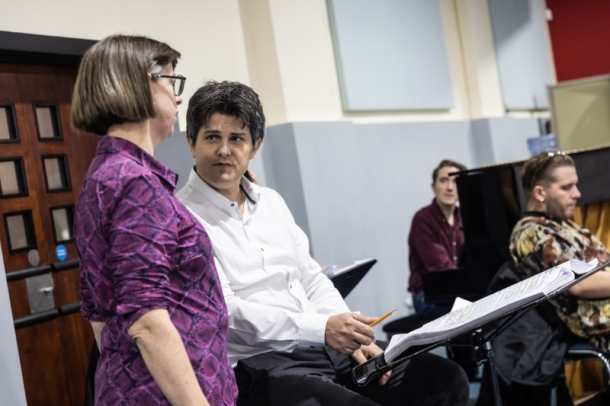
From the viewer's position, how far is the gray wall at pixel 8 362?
2.70 meters

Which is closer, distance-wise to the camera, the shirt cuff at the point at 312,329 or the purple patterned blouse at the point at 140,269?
the purple patterned blouse at the point at 140,269

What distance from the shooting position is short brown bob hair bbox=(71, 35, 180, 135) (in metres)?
1.53

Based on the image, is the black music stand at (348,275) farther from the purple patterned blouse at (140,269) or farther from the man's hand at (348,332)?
the purple patterned blouse at (140,269)

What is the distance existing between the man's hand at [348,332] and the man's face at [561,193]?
1.49 metres

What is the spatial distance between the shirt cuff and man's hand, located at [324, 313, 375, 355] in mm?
→ 14

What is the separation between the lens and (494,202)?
3770 millimetres

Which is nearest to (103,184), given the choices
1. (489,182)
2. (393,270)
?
(489,182)

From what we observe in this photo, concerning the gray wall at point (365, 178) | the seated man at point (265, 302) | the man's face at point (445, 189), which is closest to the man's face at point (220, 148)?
the seated man at point (265, 302)

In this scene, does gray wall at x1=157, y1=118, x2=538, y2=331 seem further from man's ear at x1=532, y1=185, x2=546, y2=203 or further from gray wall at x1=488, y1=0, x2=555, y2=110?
man's ear at x1=532, y1=185, x2=546, y2=203

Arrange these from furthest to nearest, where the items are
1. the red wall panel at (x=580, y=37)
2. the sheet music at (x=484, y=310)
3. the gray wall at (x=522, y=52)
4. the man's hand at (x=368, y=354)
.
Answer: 1. the red wall panel at (x=580, y=37)
2. the gray wall at (x=522, y=52)
3. the man's hand at (x=368, y=354)
4. the sheet music at (x=484, y=310)

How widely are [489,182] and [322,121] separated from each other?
1.42 m

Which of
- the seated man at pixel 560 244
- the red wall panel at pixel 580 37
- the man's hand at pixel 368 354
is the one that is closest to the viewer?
the man's hand at pixel 368 354

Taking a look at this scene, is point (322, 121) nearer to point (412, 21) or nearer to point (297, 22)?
point (297, 22)

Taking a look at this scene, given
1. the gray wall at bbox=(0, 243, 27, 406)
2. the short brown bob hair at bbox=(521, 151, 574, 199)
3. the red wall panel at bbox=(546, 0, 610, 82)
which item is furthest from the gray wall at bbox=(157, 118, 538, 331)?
the red wall panel at bbox=(546, 0, 610, 82)
